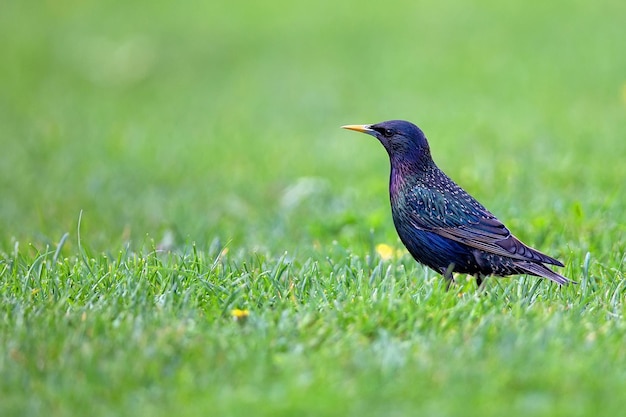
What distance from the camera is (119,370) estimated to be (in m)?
3.45

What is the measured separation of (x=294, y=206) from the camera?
7465 mm

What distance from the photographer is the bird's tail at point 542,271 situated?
453 centimetres

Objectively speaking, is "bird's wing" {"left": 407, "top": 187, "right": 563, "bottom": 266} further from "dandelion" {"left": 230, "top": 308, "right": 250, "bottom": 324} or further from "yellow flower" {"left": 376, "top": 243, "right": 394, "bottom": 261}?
"dandelion" {"left": 230, "top": 308, "right": 250, "bottom": 324}

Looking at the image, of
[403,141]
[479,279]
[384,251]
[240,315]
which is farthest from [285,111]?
[240,315]

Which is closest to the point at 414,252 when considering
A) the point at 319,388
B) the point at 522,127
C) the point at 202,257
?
the point at 202,257

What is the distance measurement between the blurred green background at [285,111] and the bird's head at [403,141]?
109 centimetres

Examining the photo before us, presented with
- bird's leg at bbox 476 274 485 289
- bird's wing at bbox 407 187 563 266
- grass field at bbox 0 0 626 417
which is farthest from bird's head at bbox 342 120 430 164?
bird's leg at bbox 476 274 485 289

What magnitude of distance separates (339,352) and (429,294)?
0.78 meters

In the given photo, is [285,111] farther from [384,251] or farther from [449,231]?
[449,231]

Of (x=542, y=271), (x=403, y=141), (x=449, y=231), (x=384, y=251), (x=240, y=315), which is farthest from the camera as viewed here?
(x=384, y=251)

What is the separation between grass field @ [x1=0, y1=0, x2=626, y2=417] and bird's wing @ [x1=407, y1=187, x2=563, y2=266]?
0.78ft

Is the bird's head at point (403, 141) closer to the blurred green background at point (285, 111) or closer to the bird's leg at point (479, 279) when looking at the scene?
the bird's leg at point (479, 279)

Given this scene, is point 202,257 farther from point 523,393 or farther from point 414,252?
point 523,393

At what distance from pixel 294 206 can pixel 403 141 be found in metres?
2.43
